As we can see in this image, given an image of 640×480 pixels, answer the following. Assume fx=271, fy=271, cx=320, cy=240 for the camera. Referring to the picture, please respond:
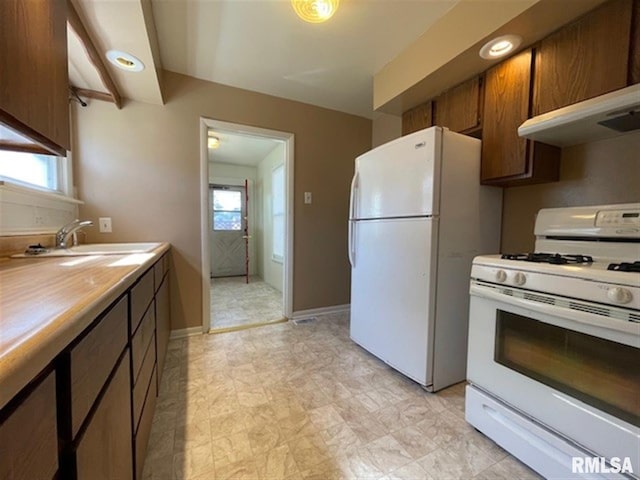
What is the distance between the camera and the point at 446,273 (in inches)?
Result: 66.6

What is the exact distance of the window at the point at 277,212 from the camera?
4.14 meters

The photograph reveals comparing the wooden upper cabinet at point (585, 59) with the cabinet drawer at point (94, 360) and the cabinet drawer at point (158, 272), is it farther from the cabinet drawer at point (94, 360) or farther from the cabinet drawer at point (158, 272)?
the cabinet drawer at point (158, 272)

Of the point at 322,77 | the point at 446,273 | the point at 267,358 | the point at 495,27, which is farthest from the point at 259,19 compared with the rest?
the point at 267,358

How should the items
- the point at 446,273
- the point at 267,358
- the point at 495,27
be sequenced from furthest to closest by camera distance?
the point at 267,358 < the point at 446,273 < the point at 495,27

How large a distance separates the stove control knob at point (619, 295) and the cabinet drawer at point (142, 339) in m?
1.64

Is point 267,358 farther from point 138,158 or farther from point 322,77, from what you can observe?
point 322,77

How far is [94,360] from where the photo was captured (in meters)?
0.61

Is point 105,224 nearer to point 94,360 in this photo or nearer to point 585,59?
point 94,360

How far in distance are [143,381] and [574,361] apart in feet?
5.75

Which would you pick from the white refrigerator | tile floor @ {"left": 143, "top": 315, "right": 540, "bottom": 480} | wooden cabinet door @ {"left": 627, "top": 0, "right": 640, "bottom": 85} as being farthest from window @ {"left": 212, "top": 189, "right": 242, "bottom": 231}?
wooden cabinet door @ {"left": 627, "top": 0, "right": 640, "bottom": 85}

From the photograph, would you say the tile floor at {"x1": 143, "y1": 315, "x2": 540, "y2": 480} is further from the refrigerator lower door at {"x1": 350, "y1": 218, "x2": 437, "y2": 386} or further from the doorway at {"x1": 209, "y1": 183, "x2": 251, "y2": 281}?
the doorway at {"x1": 209, "y1": 183, "x2": 251, "y2": 281}

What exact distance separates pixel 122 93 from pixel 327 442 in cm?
281

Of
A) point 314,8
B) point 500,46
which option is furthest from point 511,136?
point 314,8

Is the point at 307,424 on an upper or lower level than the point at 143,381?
lower
